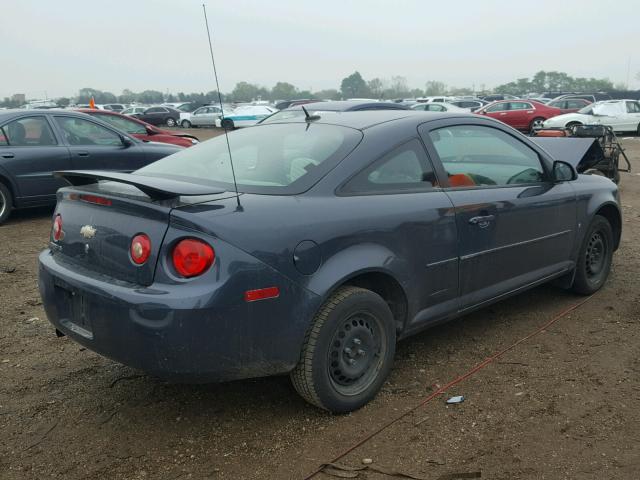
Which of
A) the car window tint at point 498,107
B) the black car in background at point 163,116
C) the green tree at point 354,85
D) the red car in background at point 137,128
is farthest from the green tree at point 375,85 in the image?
the red car in background at point 137,128

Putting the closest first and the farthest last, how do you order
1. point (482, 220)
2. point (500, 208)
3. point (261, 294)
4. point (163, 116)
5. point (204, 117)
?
1. point (261, 294)
2. point (482, 220)
3. point (500, 208)
4. point (204, 117)
5. point (163, 116)

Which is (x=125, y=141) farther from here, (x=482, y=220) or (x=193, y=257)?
(x=193, y=257)

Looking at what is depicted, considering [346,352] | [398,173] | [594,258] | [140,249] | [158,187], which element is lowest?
[594,258]

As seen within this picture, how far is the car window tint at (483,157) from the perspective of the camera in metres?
3.77

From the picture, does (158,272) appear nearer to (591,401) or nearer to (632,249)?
(591,401)

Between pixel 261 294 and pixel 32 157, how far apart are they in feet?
20.6

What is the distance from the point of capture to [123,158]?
8.62 m

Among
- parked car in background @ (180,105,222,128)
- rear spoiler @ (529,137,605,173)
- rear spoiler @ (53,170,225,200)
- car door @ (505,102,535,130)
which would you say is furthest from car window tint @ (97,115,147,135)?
parked car in background @ (180,105,222,128)

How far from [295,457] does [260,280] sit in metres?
0.83

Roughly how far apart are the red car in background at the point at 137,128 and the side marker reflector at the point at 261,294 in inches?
333

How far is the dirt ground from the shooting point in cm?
271

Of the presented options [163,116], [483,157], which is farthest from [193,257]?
[163,116]

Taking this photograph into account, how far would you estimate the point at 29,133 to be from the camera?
26.0ft

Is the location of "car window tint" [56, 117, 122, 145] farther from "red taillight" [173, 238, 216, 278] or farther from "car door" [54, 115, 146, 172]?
"red taillight" [173, 238, 216, 278]
